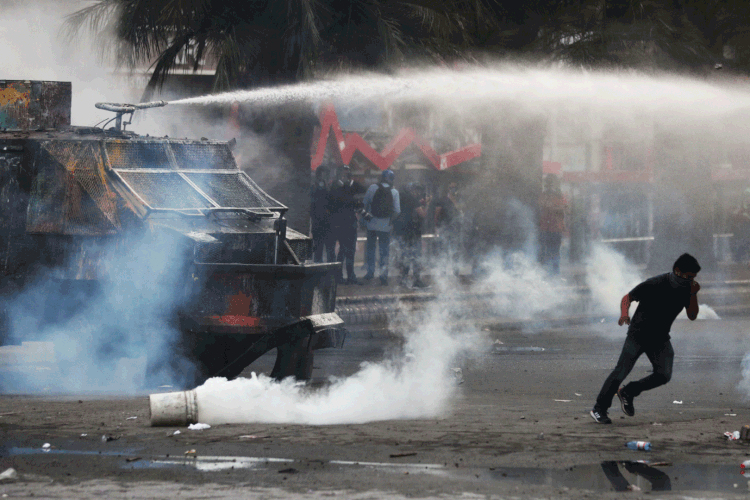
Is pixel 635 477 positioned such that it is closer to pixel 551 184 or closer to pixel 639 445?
pixel 639 445

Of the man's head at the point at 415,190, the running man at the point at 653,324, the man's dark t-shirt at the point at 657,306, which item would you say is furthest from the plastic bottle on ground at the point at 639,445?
the man's head at the point at 415,190

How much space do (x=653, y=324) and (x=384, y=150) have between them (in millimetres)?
14510

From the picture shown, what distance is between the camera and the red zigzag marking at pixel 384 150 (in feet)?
68.3

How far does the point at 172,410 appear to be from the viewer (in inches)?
289

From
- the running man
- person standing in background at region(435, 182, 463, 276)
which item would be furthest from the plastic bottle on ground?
person standing in background at region(435, 182, 463, 276)

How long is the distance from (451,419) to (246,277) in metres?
2.04

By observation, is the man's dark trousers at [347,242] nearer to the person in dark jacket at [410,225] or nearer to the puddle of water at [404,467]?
the person in dark jacket at [410,225]

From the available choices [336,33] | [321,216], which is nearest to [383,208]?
[321,216]

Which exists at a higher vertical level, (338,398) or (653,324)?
(653,324)

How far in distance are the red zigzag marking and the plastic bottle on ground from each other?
46.7ft

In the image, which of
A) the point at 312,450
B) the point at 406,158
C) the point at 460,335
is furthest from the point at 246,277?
the point at 406,158

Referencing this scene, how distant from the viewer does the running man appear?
7.58m

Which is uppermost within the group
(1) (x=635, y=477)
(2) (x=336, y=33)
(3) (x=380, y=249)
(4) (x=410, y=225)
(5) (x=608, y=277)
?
(2) (x=336, y=33)

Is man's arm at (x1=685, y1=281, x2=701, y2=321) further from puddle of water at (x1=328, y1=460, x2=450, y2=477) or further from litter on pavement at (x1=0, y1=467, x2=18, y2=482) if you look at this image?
litter on pavement at (x1=0, y1=467, x2=18, y2=482)
